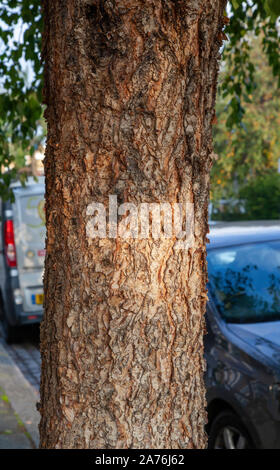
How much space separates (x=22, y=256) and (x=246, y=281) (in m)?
4.63

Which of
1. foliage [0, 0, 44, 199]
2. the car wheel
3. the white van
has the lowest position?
the car wheel

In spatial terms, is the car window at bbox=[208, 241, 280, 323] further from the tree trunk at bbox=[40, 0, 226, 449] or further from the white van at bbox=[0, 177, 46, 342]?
the white van at bbox=[0, 177, 46, 342]

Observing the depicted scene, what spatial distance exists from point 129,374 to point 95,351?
0.13 meters

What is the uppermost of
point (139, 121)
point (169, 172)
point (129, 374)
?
point (139, 121)

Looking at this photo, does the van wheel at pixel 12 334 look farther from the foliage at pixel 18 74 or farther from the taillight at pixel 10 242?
the foliage at pixel 18 74

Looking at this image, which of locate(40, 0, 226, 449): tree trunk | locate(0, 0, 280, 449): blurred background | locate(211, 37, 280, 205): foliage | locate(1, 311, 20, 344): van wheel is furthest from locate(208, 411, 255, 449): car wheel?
locate(211, 37, 280, 205): foliage

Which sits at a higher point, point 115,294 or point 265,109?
point 265,109

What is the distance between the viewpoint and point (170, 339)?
185 cm

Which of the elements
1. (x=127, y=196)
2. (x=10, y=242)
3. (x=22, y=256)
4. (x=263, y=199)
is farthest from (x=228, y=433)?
(x=263, y=199)

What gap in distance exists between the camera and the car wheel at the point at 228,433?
11.3 feet

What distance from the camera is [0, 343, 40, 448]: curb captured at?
4.99 metres

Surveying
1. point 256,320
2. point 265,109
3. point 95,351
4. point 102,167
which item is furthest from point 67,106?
point 265,109

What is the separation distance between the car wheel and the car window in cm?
66

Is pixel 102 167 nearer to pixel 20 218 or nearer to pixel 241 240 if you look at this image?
pixel 241 240
